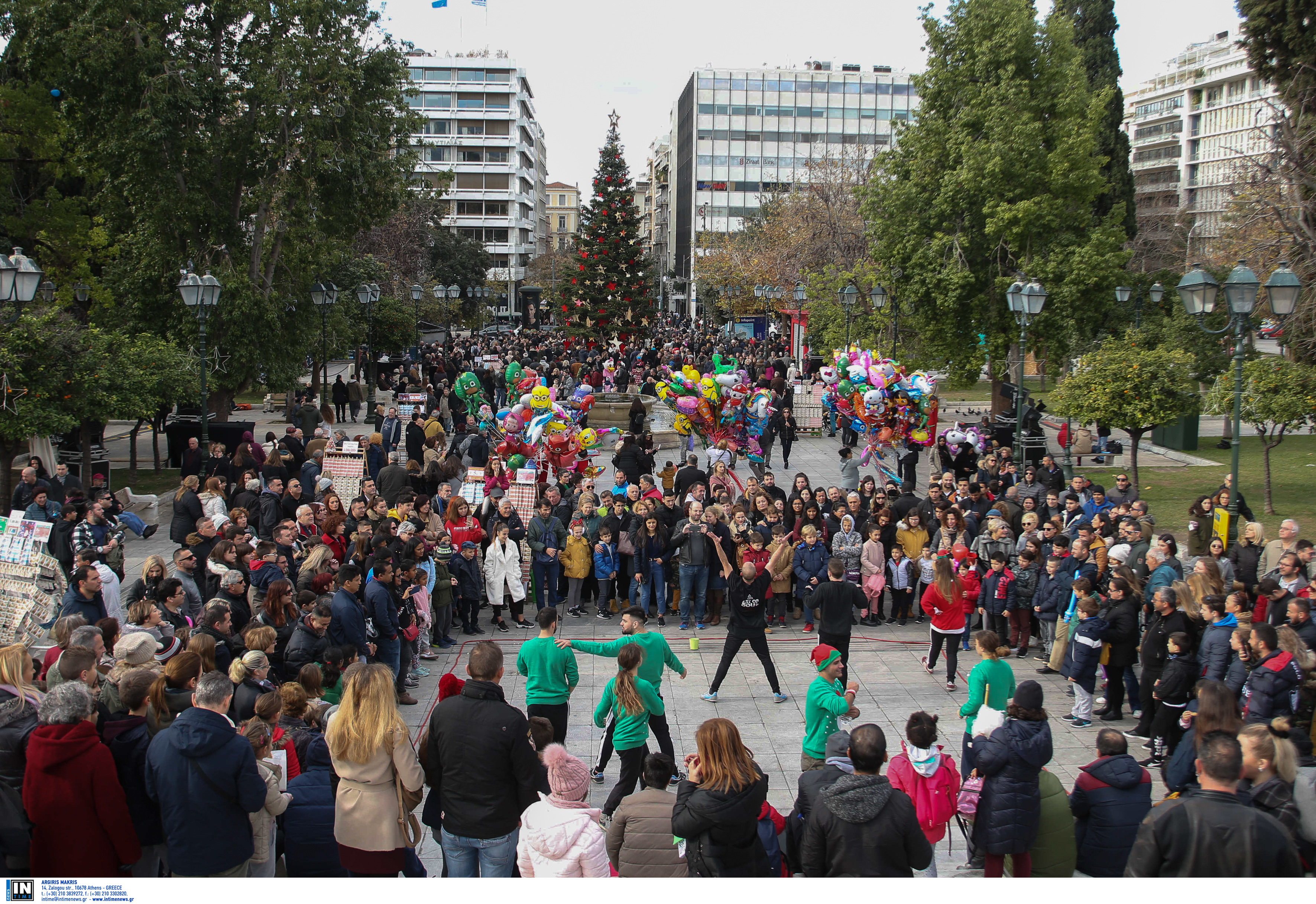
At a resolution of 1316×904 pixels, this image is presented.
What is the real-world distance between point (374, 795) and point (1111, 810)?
3.69 meters

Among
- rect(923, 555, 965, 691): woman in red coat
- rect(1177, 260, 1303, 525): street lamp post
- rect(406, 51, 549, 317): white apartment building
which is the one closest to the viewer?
rect(923, 555, 965, 691): woman in red coat

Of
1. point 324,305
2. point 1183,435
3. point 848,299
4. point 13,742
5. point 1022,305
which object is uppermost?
point 848,299

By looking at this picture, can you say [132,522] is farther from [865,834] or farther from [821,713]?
[865,834]

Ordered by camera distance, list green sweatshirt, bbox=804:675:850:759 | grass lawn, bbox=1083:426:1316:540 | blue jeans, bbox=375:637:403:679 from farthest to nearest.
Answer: grass lawn, bbox=1083:426:1316:540 → blue jeans, bbox=375:637:403:679 → green sweatshirt, bbox=804:675:850:759

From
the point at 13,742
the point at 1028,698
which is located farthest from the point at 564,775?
the point at 13,742

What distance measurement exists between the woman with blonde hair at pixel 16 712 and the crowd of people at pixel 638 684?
2 centimetres

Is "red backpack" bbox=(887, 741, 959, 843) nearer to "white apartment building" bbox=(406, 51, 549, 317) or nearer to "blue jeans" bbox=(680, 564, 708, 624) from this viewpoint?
"blue jeans" bbox=(680, 564, 708, 624)

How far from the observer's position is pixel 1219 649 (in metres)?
7.61

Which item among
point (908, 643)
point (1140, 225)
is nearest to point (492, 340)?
point (1140, 225)

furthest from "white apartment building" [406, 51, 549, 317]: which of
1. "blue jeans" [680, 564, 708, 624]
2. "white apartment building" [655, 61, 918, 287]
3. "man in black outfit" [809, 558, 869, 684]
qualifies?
"man in black outfit" [809, 558, 869, 684]

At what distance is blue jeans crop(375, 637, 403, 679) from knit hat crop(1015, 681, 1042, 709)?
535 cm

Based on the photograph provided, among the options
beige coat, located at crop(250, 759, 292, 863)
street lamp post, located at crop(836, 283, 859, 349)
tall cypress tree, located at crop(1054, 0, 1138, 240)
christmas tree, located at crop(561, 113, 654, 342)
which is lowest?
beige coat, located at crop(250, 759, 292, 863)

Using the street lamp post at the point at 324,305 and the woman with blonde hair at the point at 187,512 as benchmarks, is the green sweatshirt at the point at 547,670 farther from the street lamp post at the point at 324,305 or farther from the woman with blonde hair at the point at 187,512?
the street lamp post at the point at 324,305

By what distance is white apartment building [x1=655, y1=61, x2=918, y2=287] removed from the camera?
3565 inches
